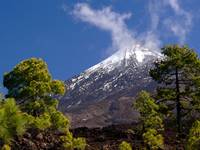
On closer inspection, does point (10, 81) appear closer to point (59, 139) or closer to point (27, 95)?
point (27, 95)

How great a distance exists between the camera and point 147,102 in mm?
57812

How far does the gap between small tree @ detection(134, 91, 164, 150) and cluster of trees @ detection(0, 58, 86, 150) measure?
5.67 m

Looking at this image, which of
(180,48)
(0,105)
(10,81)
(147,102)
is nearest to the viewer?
(0,105)

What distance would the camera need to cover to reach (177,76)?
198 ft

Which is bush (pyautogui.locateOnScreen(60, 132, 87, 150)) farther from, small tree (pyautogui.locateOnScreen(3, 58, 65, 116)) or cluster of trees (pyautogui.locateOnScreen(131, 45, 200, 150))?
cluster of trees (pyautogui.locateOnScreen(131, 45, 200, 150))

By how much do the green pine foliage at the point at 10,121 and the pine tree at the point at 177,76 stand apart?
56.4ft

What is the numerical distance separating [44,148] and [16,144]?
290 cm

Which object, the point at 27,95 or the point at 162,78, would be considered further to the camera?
the point at 162,78

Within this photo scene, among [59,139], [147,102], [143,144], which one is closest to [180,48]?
[147,102]

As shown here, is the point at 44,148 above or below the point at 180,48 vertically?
below

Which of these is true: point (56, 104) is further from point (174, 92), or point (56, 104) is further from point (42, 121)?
point (174, 92)

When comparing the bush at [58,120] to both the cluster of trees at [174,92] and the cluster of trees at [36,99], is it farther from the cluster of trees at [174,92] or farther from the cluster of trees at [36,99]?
the cluster of trees at [174,92]

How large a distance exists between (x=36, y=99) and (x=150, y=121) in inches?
415

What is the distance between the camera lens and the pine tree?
5984 cm
